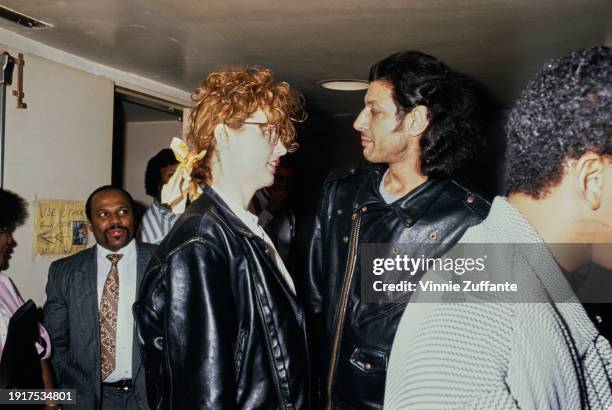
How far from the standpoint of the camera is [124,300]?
2.70 meters

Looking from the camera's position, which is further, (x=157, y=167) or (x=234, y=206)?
(x=157, y=167)

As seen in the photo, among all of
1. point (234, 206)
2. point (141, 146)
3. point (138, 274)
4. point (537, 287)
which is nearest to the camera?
point (537, 287)

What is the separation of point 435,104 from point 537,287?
129 centimetres

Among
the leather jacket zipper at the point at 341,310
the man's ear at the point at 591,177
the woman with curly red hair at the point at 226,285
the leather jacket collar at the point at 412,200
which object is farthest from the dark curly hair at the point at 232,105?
the man's ear at the point at 591,177

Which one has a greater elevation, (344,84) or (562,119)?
(344,84)

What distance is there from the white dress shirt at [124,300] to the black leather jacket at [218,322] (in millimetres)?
1197

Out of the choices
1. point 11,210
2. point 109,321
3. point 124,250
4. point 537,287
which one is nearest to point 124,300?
point 109,321

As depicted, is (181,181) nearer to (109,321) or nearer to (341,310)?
(341,310)

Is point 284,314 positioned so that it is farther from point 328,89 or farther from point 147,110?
point 147,110

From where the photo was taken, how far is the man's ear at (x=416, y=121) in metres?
1.90

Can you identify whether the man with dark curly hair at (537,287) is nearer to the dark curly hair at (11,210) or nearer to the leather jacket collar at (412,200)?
the leather jacket collar at (412,200)

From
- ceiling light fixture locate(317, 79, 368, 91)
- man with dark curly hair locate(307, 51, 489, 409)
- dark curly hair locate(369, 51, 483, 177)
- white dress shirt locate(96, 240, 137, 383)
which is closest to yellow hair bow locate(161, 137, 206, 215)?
man with dark curly hair locate(307, 51, 489, 409)

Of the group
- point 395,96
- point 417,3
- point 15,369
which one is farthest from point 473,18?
point 15,369

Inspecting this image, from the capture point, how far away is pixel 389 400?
832 mm
